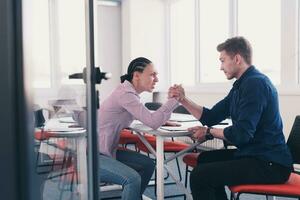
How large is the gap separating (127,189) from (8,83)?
1.67 m

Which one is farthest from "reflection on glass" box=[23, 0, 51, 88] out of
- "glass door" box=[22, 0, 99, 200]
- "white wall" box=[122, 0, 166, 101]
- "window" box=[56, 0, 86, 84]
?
"white wall" box=[122, 0, 166, 101]

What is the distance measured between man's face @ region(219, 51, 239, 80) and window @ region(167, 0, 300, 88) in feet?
4.45

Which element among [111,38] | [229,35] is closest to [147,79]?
[229,35]

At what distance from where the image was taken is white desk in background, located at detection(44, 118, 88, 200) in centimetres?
93

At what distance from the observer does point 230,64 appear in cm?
220

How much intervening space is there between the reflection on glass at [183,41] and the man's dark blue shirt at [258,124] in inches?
153

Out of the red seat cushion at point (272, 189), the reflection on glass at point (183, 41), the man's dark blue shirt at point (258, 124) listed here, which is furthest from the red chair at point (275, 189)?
the reflection on glass at point (183, 41)

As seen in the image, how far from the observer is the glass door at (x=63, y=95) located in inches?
24.4

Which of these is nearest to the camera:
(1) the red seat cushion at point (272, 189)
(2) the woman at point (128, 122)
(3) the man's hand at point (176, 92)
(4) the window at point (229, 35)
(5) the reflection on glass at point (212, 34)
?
(1) the red seat cushion at point (272, 189)

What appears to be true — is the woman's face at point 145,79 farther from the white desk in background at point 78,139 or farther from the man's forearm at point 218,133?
the white desk in background at point 78,139

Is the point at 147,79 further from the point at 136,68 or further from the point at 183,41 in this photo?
the point at 183,41

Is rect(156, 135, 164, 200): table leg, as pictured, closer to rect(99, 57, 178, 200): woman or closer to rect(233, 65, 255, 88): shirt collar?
rect(99, 57, 178, 200): woman

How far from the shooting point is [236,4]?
191 inches

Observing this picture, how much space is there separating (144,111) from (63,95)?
1324 millimetres
